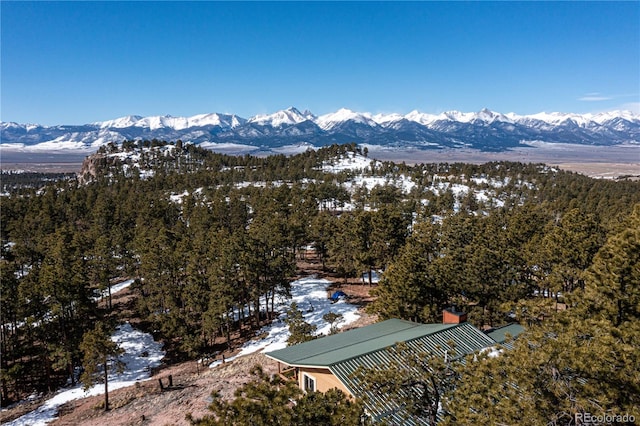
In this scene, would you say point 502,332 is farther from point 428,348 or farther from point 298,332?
point 298,332

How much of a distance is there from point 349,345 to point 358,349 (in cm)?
152

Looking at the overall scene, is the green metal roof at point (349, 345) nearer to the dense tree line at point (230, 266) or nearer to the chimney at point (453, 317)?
the chimney at point (453, 317)

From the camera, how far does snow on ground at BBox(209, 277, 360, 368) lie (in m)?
32.1

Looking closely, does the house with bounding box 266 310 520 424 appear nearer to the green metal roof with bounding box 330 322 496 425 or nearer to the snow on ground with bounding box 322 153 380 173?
the green metal roof with bounding box 330 322 496 425

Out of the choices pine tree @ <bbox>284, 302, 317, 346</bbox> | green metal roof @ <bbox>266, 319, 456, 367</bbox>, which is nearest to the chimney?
green metal roof @ <bbox>266, 319, 456, 367</bbox>

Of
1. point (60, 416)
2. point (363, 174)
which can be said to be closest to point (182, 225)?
point (60, 416)

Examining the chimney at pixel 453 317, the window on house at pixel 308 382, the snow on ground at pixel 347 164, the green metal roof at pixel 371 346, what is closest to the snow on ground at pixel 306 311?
the green metal roof at pixel 371 346

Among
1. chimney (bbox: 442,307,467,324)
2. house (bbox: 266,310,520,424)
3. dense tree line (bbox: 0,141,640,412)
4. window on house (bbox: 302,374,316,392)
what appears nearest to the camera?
house (bbox: 266,310,520,424)

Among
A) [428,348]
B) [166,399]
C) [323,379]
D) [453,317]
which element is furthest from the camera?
[166,399]

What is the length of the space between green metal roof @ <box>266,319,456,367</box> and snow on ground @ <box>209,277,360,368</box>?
13.2m

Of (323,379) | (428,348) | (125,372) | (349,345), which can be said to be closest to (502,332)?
(428,348)

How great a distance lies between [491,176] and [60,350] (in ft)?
461

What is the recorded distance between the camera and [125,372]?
3105 cm

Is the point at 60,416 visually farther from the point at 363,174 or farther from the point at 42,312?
the point at 363,174
